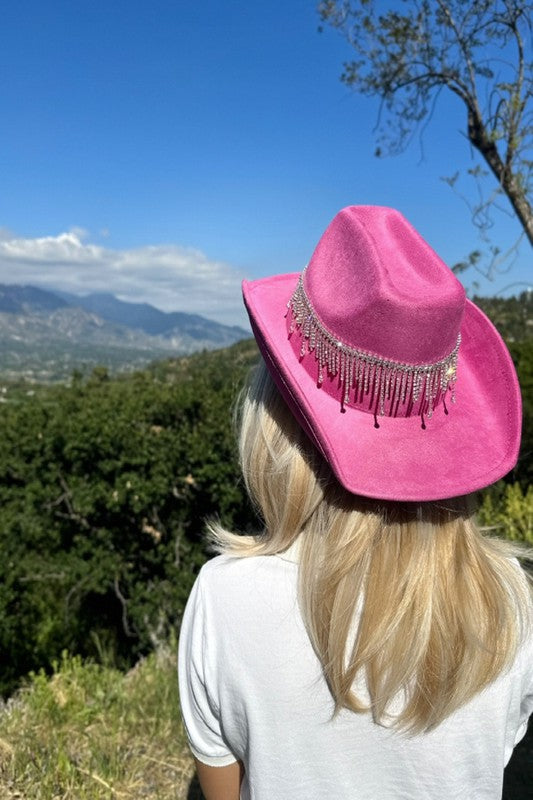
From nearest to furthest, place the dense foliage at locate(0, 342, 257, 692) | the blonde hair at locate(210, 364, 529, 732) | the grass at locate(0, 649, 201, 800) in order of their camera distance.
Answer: the blonde hair at locate(210, 364, 529, 732), the grass at locate(0, 649, 201, 800), the dense foliage at locate(0, 342, 257, 692)

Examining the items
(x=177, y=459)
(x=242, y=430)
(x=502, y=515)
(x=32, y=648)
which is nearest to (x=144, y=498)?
(x=177, y=459)

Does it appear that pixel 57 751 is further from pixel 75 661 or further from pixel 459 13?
pixel 459 13

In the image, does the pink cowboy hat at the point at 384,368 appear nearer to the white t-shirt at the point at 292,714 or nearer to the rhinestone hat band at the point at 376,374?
the rhinestone hat band at the point at 376,374

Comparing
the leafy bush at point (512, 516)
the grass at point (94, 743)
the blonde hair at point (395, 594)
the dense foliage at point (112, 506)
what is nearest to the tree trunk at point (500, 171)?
the leafy bush at point (512, 516)

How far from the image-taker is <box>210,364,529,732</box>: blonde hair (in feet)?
3.65

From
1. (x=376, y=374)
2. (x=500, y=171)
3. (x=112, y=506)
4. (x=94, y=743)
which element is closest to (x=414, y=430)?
(x=376, y=374)

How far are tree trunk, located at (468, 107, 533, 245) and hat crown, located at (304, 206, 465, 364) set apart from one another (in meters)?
3.64

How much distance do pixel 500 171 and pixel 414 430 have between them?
4033 millimetres

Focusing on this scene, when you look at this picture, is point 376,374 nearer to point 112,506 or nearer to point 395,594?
point 395,594

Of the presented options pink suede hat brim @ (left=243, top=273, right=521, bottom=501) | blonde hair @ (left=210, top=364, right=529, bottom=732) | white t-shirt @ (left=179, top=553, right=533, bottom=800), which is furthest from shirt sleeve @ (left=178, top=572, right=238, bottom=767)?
pink suede hat brim @ (left=243, top=273, right=521, bottom=501)

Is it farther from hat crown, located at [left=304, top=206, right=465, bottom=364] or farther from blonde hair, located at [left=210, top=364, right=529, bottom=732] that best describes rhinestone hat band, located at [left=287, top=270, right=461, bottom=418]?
blonde hair, located at [left=210, top=364, right=529, bottom=732]

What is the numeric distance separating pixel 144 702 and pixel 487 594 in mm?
2666

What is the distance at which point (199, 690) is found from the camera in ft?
3.93

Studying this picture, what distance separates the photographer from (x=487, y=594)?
1172 mm
